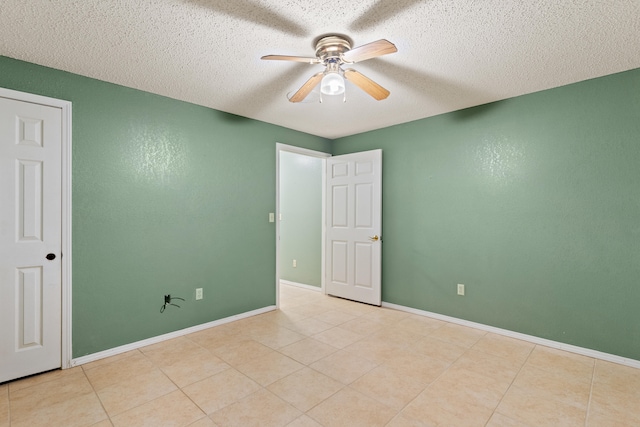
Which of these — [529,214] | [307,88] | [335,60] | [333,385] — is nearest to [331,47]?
[335,60]

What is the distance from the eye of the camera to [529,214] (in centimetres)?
302

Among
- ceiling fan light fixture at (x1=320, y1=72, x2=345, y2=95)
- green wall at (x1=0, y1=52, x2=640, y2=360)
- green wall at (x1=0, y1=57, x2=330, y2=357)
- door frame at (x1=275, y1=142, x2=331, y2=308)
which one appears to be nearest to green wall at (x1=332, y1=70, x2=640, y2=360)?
green wall at (x1=0, y1=52, x2=640, y2=360)

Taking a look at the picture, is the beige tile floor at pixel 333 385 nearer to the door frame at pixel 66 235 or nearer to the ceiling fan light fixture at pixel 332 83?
the door frame at pixel 66 235

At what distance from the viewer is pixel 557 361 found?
2.59m

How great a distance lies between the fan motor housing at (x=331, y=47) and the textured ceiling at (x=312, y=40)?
0.17 feet

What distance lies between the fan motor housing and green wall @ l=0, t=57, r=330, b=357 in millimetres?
1744

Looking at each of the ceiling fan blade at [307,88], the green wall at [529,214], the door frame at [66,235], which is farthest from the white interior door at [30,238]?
the green wall at [529,214]

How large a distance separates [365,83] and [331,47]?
1.11 ft

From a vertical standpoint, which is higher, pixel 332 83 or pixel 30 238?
pixel 332 83

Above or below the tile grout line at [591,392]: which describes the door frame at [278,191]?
above

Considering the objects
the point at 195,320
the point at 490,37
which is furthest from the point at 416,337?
the point at 490,37

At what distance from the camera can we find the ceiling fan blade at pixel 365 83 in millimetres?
2133

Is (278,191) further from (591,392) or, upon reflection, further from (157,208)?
(591,392)

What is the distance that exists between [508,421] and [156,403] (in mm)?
2139
